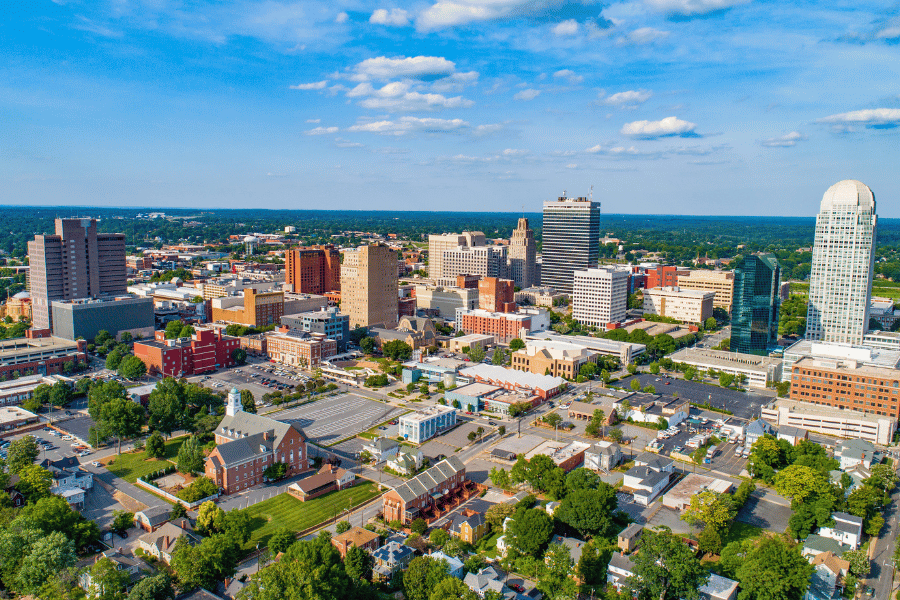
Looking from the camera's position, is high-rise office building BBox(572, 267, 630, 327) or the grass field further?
high-rise office building BBox(572, 267, 630, 327)

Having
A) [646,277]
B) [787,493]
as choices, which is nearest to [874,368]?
[787,493]

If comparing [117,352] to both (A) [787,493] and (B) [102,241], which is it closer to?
(B) [102,241]

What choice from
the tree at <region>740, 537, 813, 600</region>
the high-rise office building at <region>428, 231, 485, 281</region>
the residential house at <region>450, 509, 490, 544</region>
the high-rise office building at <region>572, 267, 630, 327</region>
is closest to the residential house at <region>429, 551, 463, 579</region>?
the residential house at <region>450, 509, 490, 544</region>

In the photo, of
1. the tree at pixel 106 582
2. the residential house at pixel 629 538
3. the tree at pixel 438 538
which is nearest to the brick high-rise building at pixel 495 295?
the residential house at pixel 629 538

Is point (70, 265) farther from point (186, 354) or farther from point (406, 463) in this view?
point (406, 463)

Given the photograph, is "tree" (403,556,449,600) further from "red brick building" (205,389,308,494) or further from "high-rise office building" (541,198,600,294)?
"high-rise office building" (541,198,600,294)

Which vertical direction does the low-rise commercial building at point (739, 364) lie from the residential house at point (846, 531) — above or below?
above

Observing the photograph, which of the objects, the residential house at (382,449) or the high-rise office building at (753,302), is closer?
the residential house at (382,449)

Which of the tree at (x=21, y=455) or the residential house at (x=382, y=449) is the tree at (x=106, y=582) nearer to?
the tree at (x=21, y=455)
